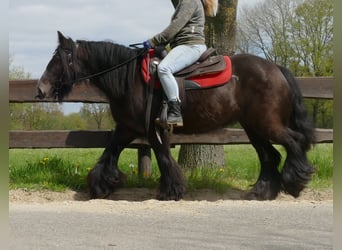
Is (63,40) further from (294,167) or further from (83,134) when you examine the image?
(294,167)

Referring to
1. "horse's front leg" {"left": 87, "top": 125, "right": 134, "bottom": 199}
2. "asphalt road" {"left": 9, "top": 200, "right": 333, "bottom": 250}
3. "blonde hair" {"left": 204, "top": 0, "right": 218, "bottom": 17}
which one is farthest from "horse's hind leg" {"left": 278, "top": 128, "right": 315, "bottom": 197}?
"horse's front leg" {"left": 87, "top": 125, "right": 134, "bottom": 199}

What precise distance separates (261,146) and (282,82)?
1038 millimetres

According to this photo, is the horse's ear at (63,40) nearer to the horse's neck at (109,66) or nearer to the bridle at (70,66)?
the bridle at (70,66)

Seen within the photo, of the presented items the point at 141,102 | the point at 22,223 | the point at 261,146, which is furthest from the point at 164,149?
the point at 22,223

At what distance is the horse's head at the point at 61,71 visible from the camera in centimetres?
768

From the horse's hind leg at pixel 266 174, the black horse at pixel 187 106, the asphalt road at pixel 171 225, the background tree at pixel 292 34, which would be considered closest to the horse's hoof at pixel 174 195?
the black horse at pixel 187 106

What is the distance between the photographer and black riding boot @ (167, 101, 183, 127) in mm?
7334

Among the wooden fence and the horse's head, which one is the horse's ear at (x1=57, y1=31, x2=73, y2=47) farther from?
the wooden fence

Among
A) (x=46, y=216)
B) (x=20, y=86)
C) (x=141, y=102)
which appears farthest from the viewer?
(x=20, y=86)

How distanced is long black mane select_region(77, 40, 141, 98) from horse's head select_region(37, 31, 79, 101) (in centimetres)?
17

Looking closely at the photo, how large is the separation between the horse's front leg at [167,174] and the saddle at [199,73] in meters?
0.76

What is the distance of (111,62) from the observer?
7.87 m

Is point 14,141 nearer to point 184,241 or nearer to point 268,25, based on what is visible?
point 184,241

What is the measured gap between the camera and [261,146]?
27.5 ft
